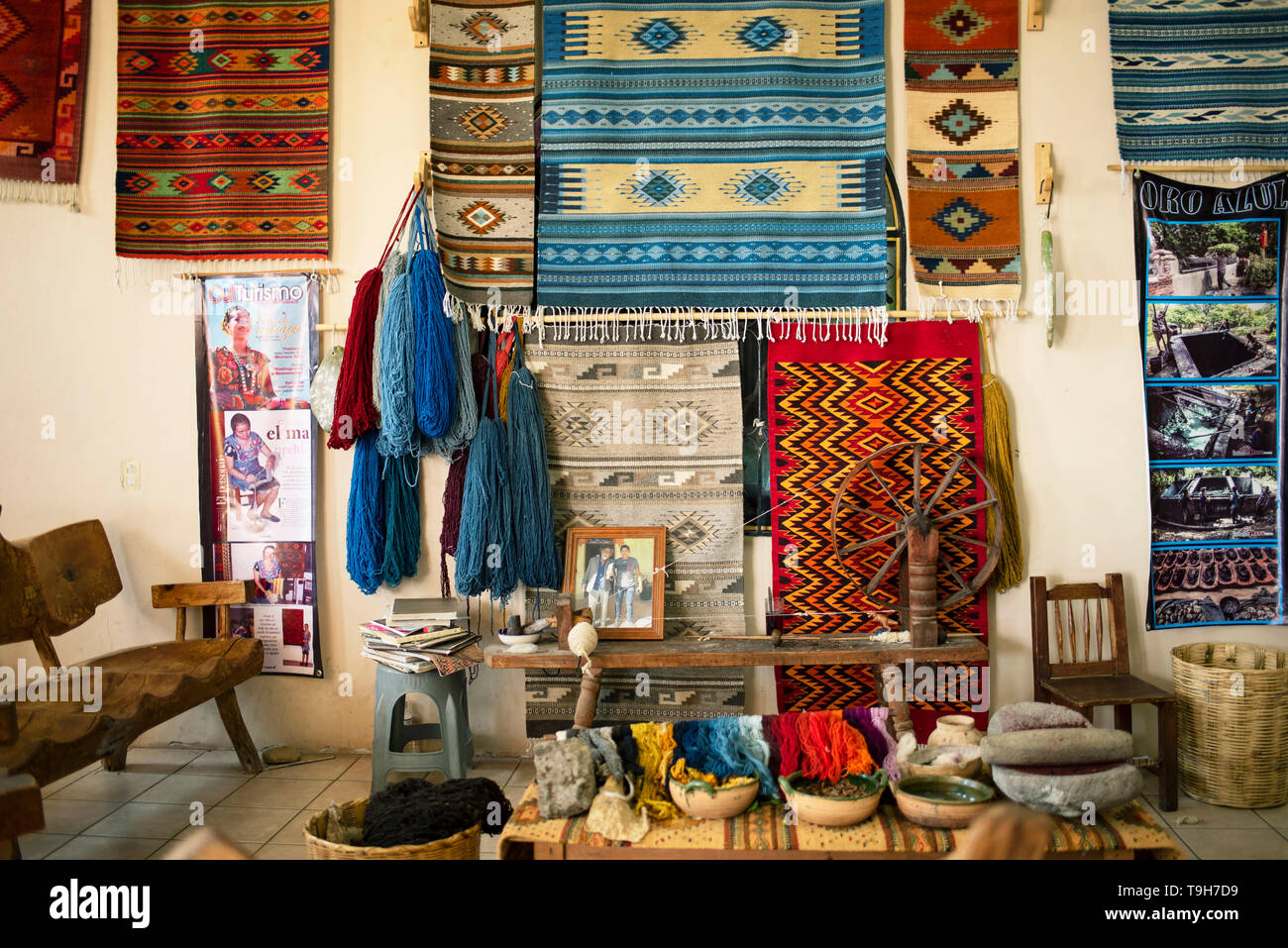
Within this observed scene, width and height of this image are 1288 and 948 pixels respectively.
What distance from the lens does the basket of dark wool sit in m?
2.50

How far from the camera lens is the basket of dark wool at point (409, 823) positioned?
250 cm

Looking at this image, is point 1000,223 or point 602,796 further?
point 1000,223

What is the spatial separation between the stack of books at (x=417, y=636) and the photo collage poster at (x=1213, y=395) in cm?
295

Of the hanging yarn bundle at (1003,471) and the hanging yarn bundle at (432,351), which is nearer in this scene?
the hanging yarn bundle at (432,351)

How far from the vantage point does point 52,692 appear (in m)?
3.71

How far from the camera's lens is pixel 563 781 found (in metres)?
2.76

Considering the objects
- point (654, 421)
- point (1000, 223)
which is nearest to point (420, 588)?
point (654, 421)

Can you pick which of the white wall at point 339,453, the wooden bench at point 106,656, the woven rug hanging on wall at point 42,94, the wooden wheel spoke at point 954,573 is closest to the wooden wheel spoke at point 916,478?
the wooden wheel spoke at point 954,573

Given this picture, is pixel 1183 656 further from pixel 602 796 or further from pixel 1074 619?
pixel 602 796

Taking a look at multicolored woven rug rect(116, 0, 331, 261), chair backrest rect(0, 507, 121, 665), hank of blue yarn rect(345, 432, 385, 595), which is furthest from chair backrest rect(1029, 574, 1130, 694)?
chair backrest rect(0, 507, 121, 665)

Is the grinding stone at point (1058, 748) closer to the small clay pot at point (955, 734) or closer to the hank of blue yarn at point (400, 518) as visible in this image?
the small clay pot at point (955, 734)

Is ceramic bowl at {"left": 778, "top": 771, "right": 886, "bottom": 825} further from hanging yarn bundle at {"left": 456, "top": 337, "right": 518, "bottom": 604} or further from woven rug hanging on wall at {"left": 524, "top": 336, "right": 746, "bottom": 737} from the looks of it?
hanging yarn bundle at {"left": 456, "top": 337, "right": 518, "bottom": 604}

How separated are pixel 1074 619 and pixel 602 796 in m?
2.44

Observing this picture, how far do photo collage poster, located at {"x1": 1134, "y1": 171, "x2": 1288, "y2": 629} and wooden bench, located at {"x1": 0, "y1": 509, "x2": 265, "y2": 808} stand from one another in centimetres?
393
